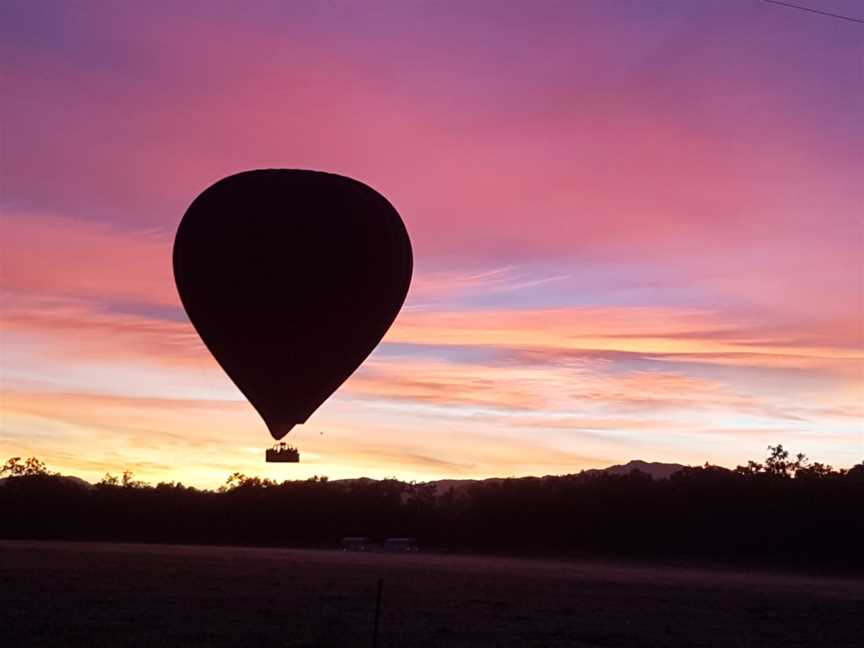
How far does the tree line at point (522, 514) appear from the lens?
79500 millimetres

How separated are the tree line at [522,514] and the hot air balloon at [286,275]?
2279 inches

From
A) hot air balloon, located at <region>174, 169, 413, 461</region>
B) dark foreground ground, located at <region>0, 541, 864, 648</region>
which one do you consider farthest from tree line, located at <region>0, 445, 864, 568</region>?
hot air balloon, located at <region>174, 169, 413, 461</region>

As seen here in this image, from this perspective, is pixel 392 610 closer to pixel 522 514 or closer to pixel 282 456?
pixel 282 456

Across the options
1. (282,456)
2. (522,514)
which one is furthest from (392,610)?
(522,514)

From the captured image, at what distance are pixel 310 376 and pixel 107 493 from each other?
8451 centimetres

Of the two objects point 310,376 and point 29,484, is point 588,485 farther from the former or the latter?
point 310,376

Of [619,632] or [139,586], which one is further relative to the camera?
[139,586]

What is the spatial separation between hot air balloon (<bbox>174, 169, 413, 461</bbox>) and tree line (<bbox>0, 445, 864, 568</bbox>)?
57.9m

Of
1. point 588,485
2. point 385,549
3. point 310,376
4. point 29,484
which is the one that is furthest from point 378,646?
point 29,484

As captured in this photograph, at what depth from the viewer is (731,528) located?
8144cm

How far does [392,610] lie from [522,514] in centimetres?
6221

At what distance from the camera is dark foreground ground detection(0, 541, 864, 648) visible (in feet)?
76.6

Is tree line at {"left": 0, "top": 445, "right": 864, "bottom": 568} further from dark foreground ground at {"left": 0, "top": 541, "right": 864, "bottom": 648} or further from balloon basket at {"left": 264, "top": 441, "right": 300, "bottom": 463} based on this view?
balloon basket at {"left": 264, "top": 441, "right": 300, "bottom": 463}

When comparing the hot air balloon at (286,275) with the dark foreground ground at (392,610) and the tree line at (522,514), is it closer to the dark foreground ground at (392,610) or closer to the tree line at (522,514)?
the dark foreground ground at (392,610)
